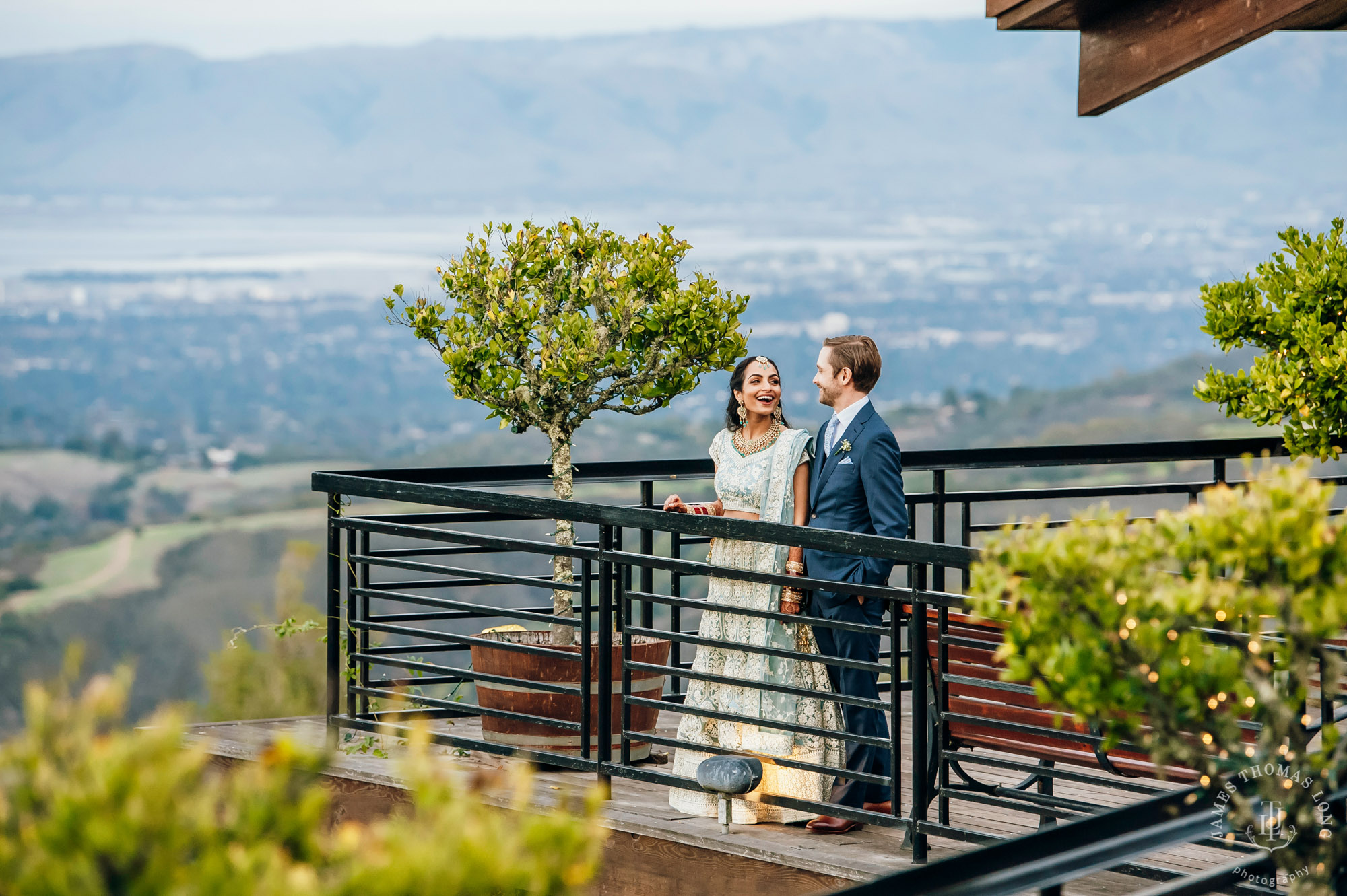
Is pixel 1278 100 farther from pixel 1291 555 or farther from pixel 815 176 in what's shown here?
pixel 1291 555

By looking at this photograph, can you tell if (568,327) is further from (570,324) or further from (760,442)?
(760,442)

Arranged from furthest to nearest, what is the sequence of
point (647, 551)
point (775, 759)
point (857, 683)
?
point (647, 551)
point (857, 683)
point (775, 759)

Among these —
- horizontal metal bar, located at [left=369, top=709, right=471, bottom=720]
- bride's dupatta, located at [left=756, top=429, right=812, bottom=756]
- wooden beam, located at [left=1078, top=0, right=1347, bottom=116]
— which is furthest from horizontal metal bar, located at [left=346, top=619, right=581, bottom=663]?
wooden beam, located at [left=1078, top=0, right=1347, bottom=116]

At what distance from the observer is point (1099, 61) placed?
560 cm

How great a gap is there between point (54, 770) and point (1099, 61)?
5068 mm

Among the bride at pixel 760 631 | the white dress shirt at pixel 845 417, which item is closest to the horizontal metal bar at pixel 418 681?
the bride at pixel 760 631

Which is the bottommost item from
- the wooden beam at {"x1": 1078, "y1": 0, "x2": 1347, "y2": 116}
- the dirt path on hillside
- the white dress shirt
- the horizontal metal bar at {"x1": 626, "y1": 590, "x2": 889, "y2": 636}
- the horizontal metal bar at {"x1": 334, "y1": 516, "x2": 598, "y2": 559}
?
the dirt path on hillside

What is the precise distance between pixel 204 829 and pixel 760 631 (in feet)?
11.1

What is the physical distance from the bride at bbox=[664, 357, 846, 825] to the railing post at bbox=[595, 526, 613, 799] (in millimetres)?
241

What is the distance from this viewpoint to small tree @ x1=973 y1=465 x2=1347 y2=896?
204 cm

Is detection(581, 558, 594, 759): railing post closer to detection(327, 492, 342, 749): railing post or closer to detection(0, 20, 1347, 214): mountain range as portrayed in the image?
detection(327, 492, 342, 749): railing post

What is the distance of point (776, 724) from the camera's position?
3.98 meters

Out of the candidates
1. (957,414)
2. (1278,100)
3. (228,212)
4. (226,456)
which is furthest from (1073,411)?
(228,212)

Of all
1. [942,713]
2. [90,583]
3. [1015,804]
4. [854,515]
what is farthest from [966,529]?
[90,583]
